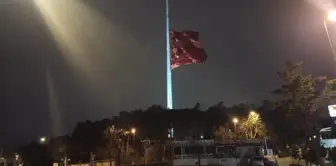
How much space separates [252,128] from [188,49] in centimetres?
2810

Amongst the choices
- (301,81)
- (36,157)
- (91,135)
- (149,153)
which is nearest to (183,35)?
(301,81)

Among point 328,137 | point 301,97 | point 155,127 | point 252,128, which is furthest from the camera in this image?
point 155,127

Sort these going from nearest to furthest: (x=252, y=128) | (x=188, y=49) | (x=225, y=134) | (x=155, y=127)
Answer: (x=188, y=49) < (x=252, y=128) < (x=225, y=134) < (x=155, y=127)

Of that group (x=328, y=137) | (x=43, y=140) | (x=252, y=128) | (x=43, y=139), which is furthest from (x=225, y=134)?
(x=43, y=140)

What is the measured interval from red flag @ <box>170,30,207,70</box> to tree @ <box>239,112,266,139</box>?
79.8ft

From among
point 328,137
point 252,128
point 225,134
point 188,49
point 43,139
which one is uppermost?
point 188,49

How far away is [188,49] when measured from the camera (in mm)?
47938

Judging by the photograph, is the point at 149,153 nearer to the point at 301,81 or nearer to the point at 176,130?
the point at 176,130

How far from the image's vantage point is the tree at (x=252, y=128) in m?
67.4

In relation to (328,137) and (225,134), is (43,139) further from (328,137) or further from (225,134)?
(328,137)

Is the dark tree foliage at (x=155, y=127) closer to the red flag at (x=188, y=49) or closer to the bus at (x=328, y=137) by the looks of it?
the bus at (x=328, y=137)

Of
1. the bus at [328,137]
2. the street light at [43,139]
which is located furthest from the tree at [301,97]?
the street light at [43,139]

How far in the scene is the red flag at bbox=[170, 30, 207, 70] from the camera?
1874 inches

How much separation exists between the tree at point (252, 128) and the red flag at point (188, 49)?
24311mm
